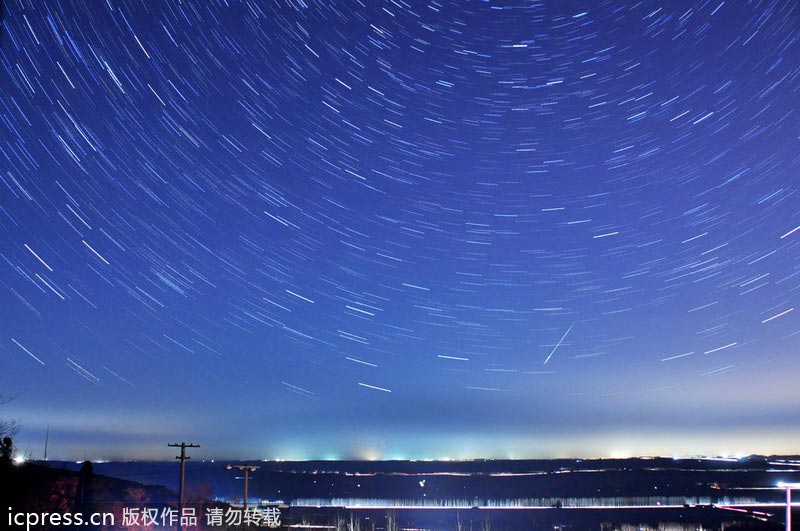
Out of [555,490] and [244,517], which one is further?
[555,490]

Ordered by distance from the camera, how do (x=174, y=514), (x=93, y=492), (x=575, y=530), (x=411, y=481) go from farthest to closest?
(x=411, y=481)
(x=575, y=530)
(x=93, y=492)
(x=174, y=514)

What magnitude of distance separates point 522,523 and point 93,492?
51.6m

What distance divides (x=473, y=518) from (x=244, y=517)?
61610mm

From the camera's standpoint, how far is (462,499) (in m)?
113

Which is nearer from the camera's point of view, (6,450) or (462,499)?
(6,450)

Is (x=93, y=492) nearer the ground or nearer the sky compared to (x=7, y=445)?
nearer the ground

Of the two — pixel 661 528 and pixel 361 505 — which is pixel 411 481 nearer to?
pixel 361 505

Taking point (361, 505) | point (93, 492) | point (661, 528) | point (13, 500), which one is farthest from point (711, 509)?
point (13, 500)

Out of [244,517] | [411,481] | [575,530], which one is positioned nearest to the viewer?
[244,517]

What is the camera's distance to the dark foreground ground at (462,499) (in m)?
30.0

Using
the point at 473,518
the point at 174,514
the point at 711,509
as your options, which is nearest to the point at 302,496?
the point at 473,518

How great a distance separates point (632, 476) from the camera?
152 meters

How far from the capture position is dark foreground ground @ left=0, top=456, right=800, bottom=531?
30.0 meters

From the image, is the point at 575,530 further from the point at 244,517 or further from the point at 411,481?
the point at 411,481
